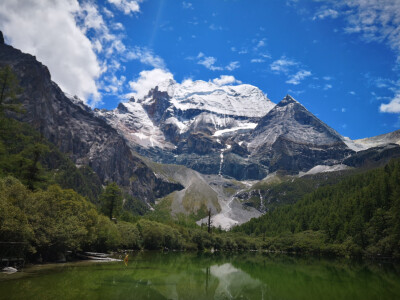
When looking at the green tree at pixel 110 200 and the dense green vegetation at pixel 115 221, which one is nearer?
the dense green vegetation at pixel 115 221

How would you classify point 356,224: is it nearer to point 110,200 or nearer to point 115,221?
point 115,221

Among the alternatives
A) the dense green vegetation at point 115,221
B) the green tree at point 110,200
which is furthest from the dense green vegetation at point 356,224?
the green tree at point 110,200

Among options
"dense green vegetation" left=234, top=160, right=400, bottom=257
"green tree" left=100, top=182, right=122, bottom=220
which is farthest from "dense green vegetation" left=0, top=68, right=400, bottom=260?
"green tree" left=100, top=182, right=122, bottom=220

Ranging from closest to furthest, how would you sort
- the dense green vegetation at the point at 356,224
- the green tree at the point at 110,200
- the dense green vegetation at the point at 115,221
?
the dense green vegetation at the point at 115,221
the dense green vegetation at the point at 356,224
the green tree at the point at 110,200

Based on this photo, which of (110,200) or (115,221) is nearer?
(115,221)

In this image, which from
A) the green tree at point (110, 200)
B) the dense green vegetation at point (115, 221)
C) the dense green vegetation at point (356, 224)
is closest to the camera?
the dense green vegetation at point (115, 221)

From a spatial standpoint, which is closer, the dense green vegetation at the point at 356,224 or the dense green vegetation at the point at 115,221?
the dense green vegetation at the point at 115,221

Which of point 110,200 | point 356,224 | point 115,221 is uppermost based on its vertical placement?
point 110,200

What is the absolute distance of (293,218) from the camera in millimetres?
184250

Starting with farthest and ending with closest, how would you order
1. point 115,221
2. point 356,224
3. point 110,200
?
1. point 356,224
2. point 110,200
3. point 115,221

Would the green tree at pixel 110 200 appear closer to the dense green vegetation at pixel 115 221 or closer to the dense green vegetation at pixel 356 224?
the dense green vegetation at pixel 115 221

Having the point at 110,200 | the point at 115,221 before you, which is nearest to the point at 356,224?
the point at 115,221

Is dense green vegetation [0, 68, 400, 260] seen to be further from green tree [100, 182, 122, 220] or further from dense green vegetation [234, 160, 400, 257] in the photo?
green tree [100, 182, 122, 220]

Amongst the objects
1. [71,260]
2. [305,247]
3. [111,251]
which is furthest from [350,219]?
[71,260]
